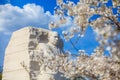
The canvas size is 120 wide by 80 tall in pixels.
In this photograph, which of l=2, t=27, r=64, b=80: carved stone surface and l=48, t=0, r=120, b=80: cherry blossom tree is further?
l=2, t=27, r=64, b=80: carved stone surface

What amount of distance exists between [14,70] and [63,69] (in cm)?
700

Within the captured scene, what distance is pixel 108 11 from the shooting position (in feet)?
9.96

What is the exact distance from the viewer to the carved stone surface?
9734mm

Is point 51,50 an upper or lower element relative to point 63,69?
A: upper

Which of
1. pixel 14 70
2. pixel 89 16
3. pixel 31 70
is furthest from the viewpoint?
pixel 14 70

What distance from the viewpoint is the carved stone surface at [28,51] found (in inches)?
383

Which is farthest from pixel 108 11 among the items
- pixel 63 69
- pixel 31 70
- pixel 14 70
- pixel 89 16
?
pixel 14 70

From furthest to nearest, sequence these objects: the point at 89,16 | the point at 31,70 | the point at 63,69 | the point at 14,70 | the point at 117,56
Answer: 1. the point at 14,70
2. the point at 31,70
3. the point at 63,69
4. the point at 89,16
5. the point at 117,56

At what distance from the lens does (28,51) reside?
32.6ft

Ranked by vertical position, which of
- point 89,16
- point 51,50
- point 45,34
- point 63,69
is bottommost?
point 63,69

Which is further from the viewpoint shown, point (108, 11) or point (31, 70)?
point (31, 70)

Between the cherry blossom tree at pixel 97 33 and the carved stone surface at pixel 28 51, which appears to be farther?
the carved stone surface at pixel 28 51

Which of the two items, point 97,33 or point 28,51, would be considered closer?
point 97,33

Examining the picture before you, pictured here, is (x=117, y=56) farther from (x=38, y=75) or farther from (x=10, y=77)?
(x=10, y=77)
